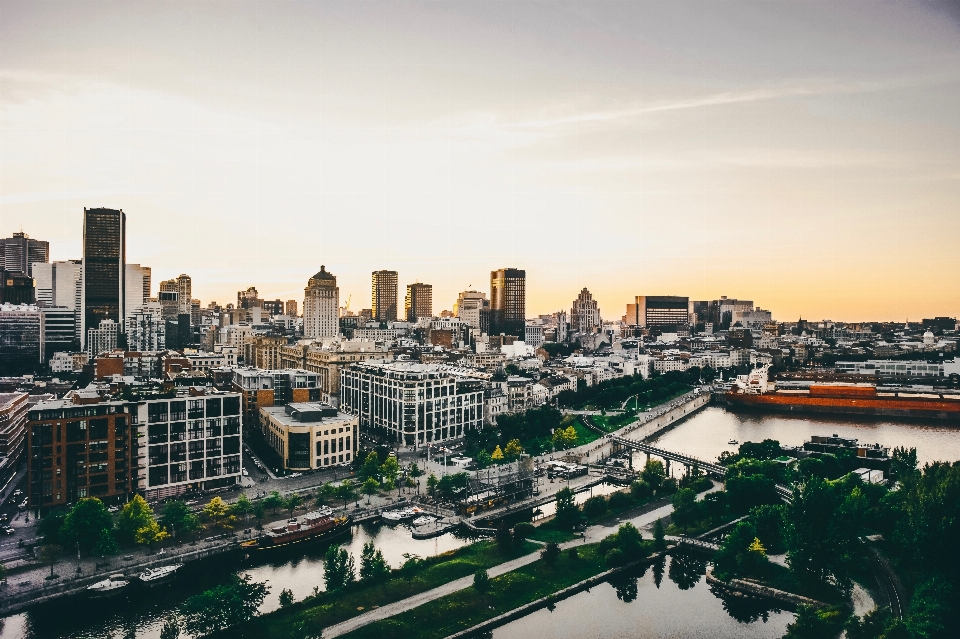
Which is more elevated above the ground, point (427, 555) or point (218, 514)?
point (218, 514)

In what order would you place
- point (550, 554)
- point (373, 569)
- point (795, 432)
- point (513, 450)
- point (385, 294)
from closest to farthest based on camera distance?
point (373, 569), point (550, 554), point (513, 450), point (795, 432), point (385, 294)

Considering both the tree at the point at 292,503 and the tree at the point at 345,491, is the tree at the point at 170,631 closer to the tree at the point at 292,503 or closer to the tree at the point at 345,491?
the tree at the point at 292,503

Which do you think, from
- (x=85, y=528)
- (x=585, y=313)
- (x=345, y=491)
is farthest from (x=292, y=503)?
(x=585, y=313)

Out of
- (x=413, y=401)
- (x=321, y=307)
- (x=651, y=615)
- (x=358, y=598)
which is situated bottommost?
(x=651, y=615)

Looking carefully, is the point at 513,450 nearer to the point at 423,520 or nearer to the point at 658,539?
the point at 423,520

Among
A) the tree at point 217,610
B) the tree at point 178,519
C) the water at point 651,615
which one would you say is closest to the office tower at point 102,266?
the tree at point 178,519

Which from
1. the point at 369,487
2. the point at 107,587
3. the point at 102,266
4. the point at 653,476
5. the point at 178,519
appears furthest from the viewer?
the point at 102,266

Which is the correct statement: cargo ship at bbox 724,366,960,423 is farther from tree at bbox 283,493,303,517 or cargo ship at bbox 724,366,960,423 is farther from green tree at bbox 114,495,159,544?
green tree at bbox 114,495,159,544
